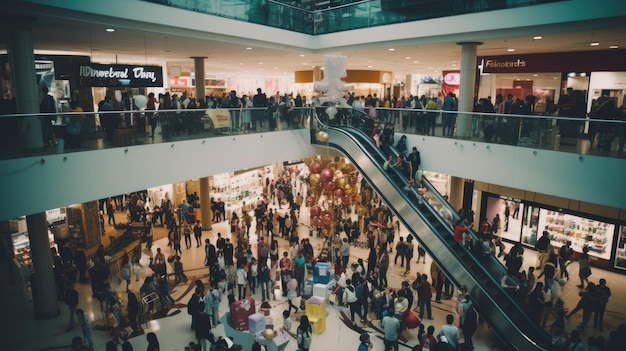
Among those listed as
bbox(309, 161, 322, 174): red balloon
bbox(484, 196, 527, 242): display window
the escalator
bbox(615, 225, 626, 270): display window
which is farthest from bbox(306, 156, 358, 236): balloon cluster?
bbox(615, 225, 626, 270): display window

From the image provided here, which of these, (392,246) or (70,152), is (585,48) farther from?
(70,152)

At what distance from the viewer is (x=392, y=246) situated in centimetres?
1733

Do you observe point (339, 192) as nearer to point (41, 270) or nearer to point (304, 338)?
point (304, 338)

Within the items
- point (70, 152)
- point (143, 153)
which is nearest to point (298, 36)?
point (143, 153)

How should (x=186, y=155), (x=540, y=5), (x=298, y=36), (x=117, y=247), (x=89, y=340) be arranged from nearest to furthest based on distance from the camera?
(x=89, y=340) → (x=540, y=5) → (x=186, y=155) → (x=117, y=247) → (x=298, y=36)

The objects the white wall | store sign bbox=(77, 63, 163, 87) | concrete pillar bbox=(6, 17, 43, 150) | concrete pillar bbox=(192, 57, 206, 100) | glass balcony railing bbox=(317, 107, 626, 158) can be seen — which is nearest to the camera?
the white wall

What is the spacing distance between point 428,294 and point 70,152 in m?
9.98

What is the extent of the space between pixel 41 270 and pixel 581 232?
18.5 metres

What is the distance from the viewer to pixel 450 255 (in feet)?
36.5

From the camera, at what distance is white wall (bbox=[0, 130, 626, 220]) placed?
8.91 meters

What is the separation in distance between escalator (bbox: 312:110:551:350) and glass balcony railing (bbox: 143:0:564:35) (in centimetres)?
470

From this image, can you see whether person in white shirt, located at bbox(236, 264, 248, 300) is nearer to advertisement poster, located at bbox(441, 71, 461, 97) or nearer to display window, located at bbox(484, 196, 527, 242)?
display window, located at bbox(484, 196, 527, 242)

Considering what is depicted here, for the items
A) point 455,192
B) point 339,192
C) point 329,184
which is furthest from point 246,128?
point 455,192

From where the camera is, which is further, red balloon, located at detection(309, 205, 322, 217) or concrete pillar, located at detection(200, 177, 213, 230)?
concrete pillar, located at detection(200, 177, 213, 230)
